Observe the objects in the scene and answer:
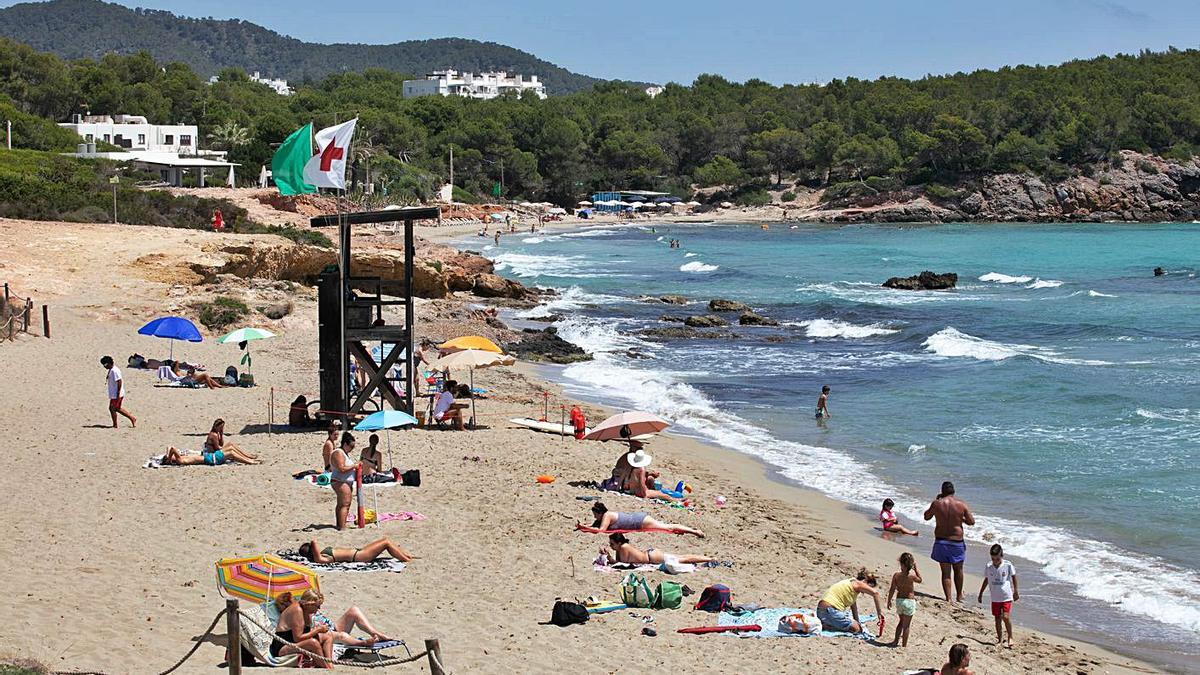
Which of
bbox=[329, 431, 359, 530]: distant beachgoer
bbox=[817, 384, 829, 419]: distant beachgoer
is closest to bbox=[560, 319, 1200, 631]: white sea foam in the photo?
bbox=[817, 384, 829, 419]: distant beachgoer

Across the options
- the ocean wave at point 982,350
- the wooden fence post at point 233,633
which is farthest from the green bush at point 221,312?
the wooden fence post at point 233,633

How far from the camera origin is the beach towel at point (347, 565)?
37.5ft

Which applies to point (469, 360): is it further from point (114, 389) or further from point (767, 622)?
point (767, 622)

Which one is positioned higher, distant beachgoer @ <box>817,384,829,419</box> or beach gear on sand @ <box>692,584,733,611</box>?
beach gear on sand @ <box>692,584,733,611</box>

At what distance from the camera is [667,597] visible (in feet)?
36.4

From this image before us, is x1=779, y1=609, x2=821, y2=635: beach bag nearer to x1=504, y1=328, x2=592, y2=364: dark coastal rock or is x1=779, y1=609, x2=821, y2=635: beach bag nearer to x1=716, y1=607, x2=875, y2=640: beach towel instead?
x1=716, y1=607, x2=875, y2=640: beach towel

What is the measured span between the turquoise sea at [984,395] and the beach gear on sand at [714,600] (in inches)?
145

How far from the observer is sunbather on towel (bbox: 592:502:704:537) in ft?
44.3

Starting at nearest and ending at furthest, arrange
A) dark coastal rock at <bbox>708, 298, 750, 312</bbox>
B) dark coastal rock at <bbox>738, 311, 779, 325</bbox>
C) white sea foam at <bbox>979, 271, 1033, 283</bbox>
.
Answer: dark coastal rock at <bbox>738, 311, 779, 325</bbox>, dark coastal rock at <bbox>708, 298, 750, 312</bbox>, white sea foam at <bbox>979, 271, 1033, 283</bbox>

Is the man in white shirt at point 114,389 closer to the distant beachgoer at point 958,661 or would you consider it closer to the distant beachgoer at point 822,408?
the distant beachgoer at point 958,661

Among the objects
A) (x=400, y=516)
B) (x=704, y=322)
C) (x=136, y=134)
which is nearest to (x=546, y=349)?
(x=704, y=322)

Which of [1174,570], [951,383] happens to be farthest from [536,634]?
[951,383]

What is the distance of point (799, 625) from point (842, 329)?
2768 centimetres

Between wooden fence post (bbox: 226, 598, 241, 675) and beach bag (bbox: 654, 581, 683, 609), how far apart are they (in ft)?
13.6
